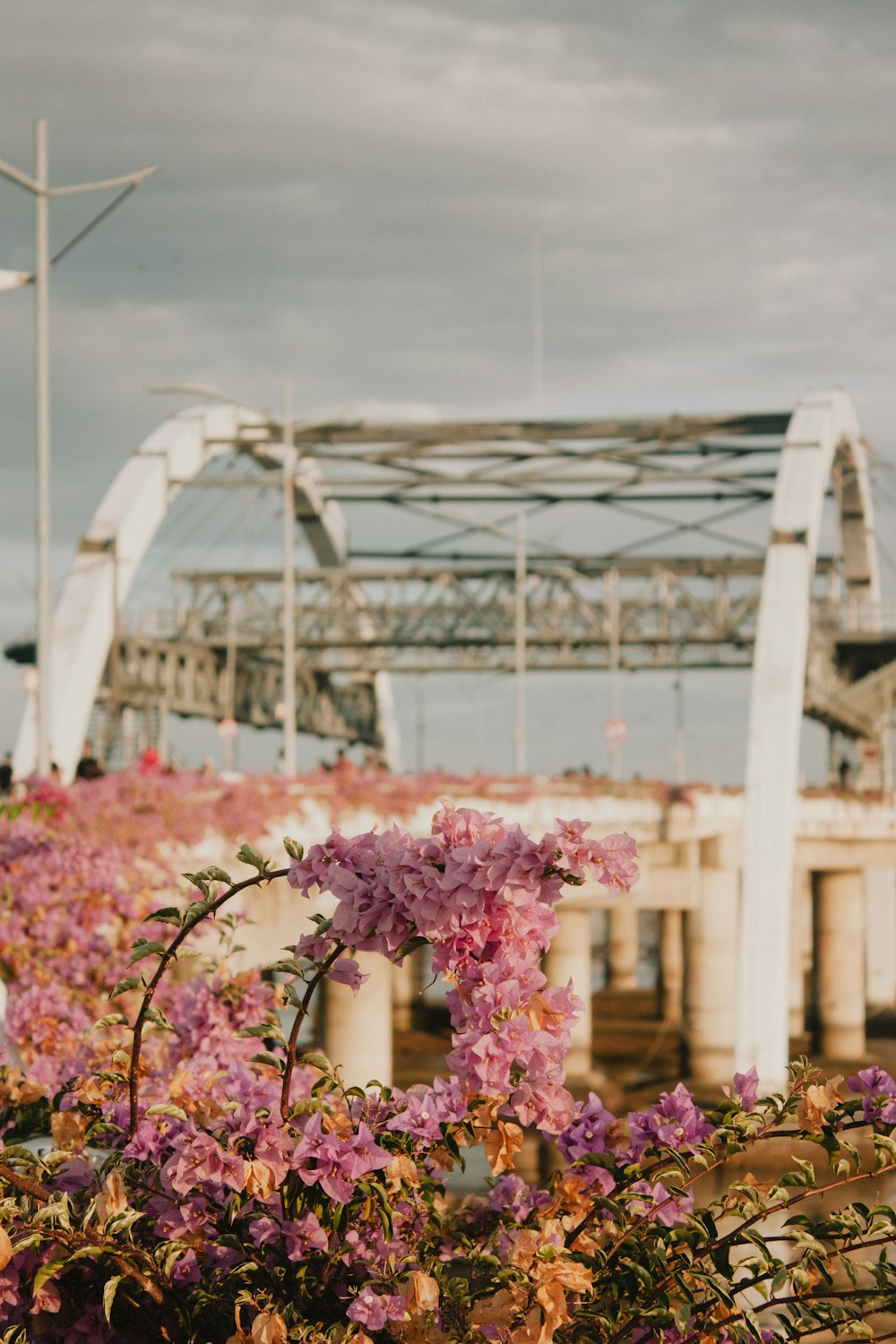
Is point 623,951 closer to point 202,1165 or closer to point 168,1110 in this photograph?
point 202,1165

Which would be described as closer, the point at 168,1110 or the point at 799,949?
the point at 168,1110

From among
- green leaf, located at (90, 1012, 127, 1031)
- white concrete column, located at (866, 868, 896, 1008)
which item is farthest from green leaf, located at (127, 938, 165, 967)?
white concrete column, located at (866, 868, 896, 1008)

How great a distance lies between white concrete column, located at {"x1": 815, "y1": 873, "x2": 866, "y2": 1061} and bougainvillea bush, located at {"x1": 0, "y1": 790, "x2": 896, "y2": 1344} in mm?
48225

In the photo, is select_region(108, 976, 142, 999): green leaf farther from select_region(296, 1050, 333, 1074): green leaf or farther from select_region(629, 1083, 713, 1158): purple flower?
select_region(629, 1083, 713, 1158): purple flower

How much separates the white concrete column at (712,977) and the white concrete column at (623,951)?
59.5ft

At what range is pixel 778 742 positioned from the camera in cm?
3716

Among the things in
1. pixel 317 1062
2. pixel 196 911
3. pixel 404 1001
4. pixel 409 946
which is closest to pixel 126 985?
pixel 196 911

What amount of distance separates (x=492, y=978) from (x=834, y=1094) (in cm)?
97

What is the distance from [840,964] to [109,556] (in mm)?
25330

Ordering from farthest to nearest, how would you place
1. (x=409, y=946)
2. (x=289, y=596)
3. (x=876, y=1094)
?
(x=289, y=596) < (x=876, y=1094) < (x=409, y=946)

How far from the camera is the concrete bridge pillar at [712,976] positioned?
4441cm

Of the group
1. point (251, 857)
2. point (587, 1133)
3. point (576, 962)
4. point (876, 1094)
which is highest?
point (251, 857)

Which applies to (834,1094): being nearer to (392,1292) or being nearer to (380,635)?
(392,1292)

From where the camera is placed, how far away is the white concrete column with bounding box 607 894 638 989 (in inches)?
2662
